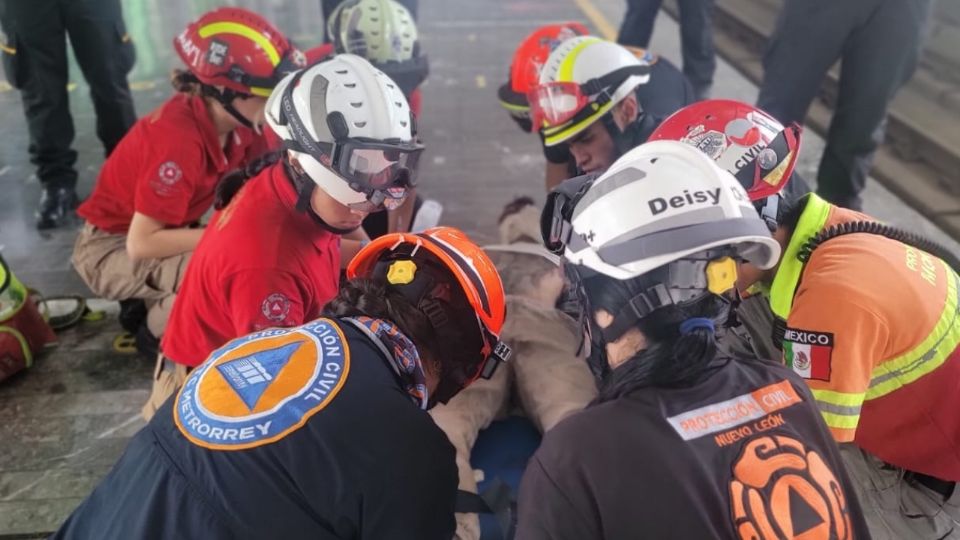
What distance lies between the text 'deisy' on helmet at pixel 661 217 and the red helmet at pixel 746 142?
778 millimetres

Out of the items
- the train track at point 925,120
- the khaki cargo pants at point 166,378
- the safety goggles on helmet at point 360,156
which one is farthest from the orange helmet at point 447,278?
the train track at point 925,120

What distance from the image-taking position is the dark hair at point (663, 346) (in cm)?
148

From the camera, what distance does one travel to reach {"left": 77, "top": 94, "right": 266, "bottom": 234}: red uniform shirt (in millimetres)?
3293

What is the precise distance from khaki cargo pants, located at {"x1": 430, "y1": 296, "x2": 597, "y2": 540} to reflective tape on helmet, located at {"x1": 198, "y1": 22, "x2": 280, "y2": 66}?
1.62 metres

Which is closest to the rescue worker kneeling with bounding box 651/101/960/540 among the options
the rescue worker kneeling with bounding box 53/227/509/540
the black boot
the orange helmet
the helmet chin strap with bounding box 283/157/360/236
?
the orange helmet

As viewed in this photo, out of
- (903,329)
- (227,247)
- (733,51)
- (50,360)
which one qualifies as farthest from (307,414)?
(733,51)

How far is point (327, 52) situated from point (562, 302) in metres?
2.44

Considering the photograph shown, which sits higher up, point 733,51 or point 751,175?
point 751,175

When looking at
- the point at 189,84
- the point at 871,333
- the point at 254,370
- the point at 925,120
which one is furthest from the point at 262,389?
the point at 925,120

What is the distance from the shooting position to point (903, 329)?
1964 mm

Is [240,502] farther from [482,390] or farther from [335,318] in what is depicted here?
[482,390]

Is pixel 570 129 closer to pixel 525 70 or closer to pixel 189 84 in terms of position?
pixel 525 70

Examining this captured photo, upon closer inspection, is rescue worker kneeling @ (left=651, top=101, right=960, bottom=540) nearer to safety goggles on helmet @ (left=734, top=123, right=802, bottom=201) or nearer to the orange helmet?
safety goggles on helmet @ (left=734, top=123, right=802, bottom=201)

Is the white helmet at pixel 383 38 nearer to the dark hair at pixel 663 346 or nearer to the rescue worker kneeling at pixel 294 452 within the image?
the rescue worker kneeling at pixel 294 452
